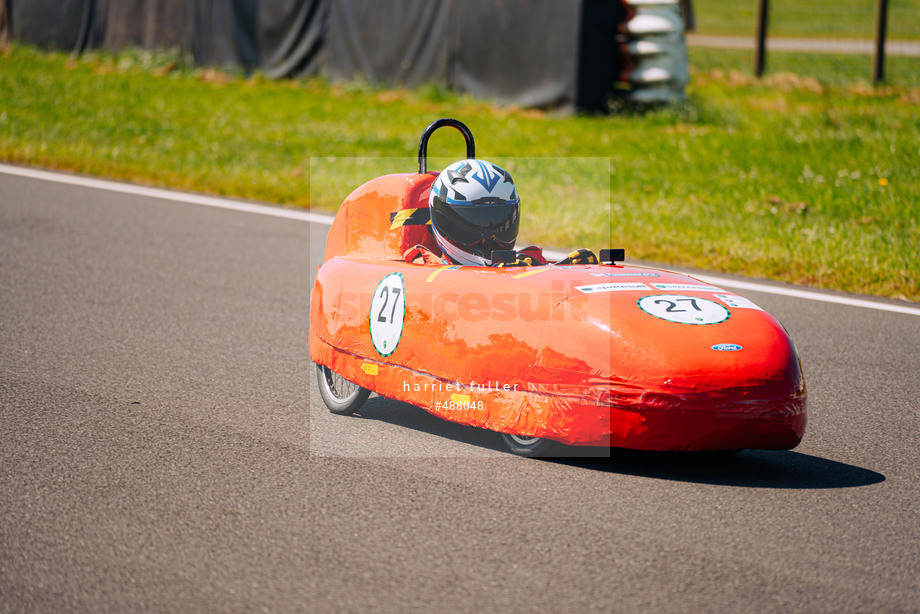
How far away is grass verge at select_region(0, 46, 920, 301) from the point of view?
9102 mm

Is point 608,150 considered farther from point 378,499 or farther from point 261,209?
point 378,499

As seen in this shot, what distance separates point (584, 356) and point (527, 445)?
1.83 ft

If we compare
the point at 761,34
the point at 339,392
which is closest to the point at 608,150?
the point at 761,34

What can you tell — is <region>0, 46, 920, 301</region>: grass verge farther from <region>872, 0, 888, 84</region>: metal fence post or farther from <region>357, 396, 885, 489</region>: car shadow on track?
<region>357, 396, 885, 489</region>: car shadow on track

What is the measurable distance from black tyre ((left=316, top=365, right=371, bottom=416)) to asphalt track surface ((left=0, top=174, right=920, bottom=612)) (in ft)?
0.25

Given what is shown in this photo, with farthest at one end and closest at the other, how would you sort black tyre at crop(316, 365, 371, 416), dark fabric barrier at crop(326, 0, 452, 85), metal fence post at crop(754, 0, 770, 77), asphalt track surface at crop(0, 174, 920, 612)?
1. metal fence post at crop(754, 0, 770, 77)
2. dark fabric barrier at crop(326, 0, 452, 85)
3. black tyre at crop(316, 365, 371, 416)
4. asphalt track surface at crop(0, 174, 920, 612)

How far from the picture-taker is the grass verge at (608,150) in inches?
358

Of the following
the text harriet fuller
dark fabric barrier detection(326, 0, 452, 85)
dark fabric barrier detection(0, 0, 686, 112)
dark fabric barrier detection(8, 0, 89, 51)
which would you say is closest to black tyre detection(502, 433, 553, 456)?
the text harriet fuller

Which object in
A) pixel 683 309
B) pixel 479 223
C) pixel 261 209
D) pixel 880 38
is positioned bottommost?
pixel 261 209

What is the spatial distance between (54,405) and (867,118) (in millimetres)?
11210

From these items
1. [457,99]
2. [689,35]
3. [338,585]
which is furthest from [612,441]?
[689,35]

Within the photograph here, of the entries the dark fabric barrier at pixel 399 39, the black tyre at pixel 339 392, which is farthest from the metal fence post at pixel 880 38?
the black tyre at pixel 339 392

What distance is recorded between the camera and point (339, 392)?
5.41 m

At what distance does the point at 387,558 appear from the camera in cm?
362
